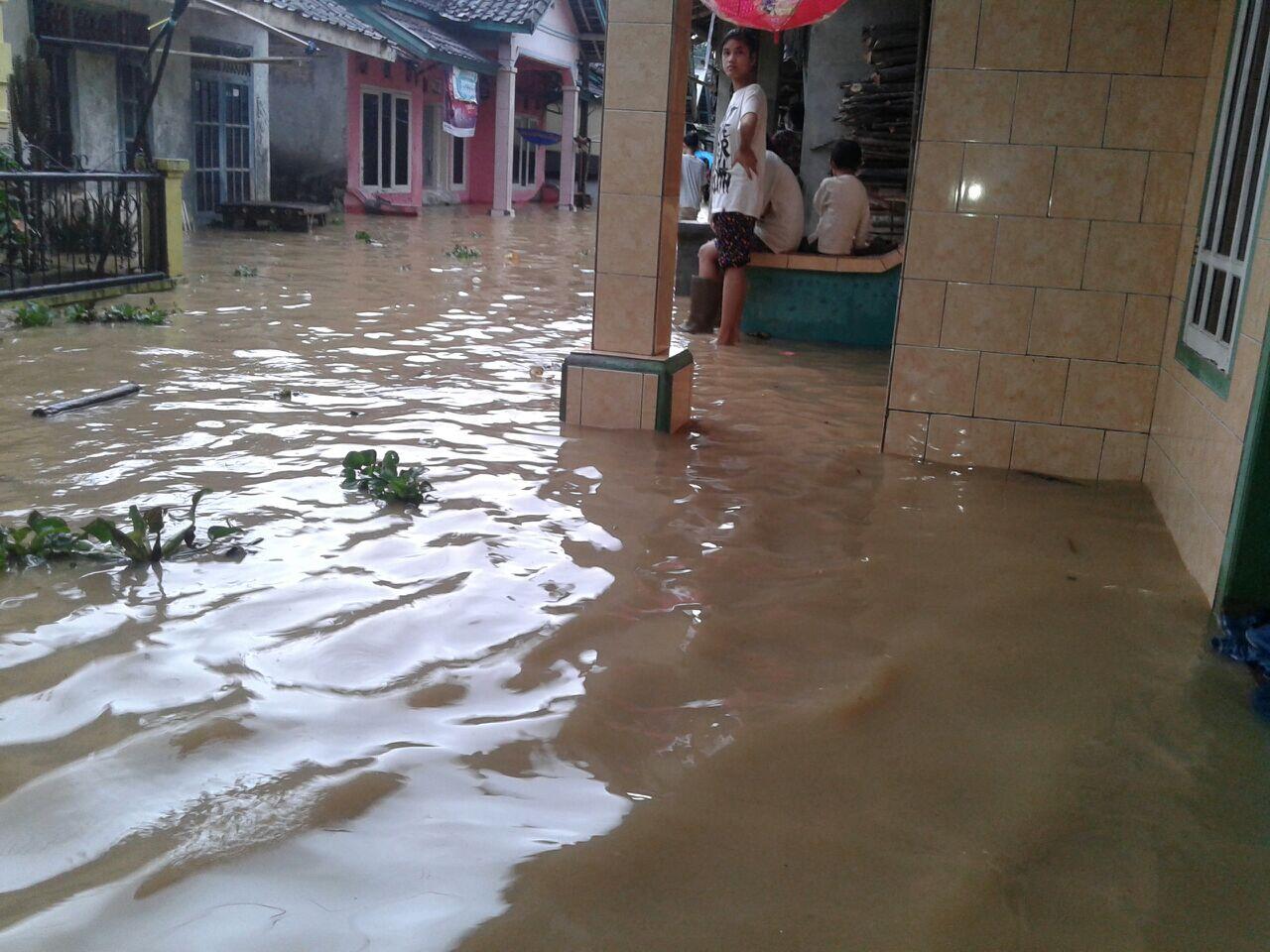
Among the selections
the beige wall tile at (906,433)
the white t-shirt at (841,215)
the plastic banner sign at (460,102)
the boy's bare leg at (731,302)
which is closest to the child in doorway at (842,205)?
the white t-shirt at (841,215)

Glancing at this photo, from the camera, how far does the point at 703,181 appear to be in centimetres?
1323

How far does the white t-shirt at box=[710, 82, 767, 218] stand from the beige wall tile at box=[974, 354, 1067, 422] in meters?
2.90

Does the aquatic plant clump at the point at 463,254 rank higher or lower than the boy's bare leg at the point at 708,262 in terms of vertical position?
lower

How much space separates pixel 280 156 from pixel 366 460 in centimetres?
1724

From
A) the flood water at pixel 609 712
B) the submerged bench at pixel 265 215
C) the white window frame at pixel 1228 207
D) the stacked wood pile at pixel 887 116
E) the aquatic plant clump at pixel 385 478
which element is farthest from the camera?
the submerged bench at pixel 265 215

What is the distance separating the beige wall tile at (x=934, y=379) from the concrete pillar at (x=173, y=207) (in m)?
6.62

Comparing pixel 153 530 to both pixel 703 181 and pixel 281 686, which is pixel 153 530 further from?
pixel 703 181

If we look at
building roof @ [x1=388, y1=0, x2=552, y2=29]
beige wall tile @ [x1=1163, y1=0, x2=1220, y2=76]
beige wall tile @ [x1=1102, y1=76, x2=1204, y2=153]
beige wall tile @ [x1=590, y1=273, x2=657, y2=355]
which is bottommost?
beige wall tile @ [x1=590, y1=273, x2=657, y2=355]

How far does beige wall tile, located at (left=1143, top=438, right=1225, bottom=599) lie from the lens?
3322mm

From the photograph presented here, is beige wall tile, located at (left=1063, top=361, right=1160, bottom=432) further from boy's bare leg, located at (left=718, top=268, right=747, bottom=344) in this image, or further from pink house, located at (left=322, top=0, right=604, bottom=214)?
pink house, located at (left=322, top=0, right=604, bottom=214)

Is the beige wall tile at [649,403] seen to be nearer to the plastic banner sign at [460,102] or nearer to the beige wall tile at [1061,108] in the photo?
the beige wall tile at [1061,108]

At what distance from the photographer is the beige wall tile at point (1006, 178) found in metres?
4.50

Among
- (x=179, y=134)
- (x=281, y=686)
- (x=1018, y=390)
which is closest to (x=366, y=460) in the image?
(x=281, y=686)

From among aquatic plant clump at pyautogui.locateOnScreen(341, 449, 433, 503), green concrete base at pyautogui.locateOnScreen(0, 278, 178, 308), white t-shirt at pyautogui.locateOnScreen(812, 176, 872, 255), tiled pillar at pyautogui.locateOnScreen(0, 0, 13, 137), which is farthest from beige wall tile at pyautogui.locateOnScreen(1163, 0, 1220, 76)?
tiled pillar at pyautogui.locateOnScreen(0, 0, 13, 137)
